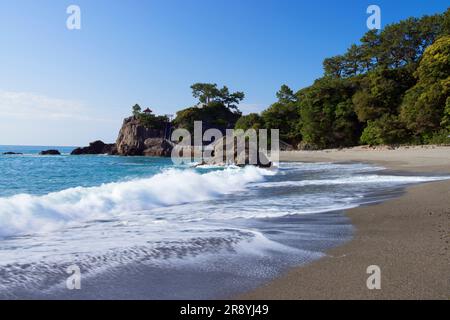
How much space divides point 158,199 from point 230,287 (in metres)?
7.81

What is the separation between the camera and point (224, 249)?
15.6 feet

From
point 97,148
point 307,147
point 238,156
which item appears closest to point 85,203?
point 238,156

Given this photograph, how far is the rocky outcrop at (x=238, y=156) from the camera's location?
93.5 ft

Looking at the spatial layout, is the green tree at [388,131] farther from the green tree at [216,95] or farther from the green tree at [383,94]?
the green tree at [216,95]

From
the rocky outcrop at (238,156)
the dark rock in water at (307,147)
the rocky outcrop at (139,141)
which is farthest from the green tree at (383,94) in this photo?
the rocky outcrop at (139,141)

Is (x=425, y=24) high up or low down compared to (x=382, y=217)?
up

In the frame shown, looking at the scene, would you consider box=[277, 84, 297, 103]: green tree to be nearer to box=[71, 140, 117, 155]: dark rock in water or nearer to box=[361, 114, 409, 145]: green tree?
box=[361, 114, 409, 145]: green tree

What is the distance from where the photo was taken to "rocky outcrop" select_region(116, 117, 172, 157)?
7238 centimetres

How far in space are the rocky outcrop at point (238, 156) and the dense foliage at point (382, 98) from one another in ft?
54.9

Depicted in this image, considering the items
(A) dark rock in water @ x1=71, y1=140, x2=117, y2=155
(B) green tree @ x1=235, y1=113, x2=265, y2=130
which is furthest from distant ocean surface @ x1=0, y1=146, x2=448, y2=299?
(A) dark rock in water @ x1=71, y1=140, x2=117, y2=155

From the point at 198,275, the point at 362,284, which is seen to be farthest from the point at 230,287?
the point at 362,284

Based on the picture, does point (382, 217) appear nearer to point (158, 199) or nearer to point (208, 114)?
point (158, 199)

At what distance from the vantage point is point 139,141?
74875mm

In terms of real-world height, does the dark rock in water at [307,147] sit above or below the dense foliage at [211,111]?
below
